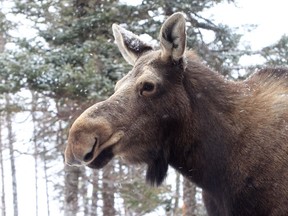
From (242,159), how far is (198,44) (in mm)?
9747

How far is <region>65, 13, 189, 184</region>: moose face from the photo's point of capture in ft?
14.6

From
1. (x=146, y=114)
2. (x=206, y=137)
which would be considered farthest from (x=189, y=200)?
(x=146, y=114)

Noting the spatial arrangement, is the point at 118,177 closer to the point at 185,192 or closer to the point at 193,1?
the point at 185,192

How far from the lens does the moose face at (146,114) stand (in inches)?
175

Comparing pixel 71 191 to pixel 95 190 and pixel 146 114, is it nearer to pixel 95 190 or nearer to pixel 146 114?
pixel 95 190

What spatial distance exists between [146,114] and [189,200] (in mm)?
10155

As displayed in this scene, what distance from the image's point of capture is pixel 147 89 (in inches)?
188

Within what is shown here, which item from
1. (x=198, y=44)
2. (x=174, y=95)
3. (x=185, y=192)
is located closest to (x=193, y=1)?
(x=198, y=44)

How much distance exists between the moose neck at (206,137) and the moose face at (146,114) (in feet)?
0.32

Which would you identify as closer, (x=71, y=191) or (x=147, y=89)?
(x=147, y=89)

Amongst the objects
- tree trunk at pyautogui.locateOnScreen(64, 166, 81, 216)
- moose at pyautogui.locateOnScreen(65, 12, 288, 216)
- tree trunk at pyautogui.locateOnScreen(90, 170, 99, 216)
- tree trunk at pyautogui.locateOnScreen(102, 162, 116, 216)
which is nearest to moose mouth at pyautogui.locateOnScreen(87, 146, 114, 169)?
moose at pyautogui.locateOnScreen(65, 12, 288, 216)

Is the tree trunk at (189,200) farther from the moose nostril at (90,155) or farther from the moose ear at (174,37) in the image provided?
the moose nostril at (90,155)

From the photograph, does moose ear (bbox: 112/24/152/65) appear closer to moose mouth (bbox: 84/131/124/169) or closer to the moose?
the moose

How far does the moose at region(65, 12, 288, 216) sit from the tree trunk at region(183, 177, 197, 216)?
9.29 metres
